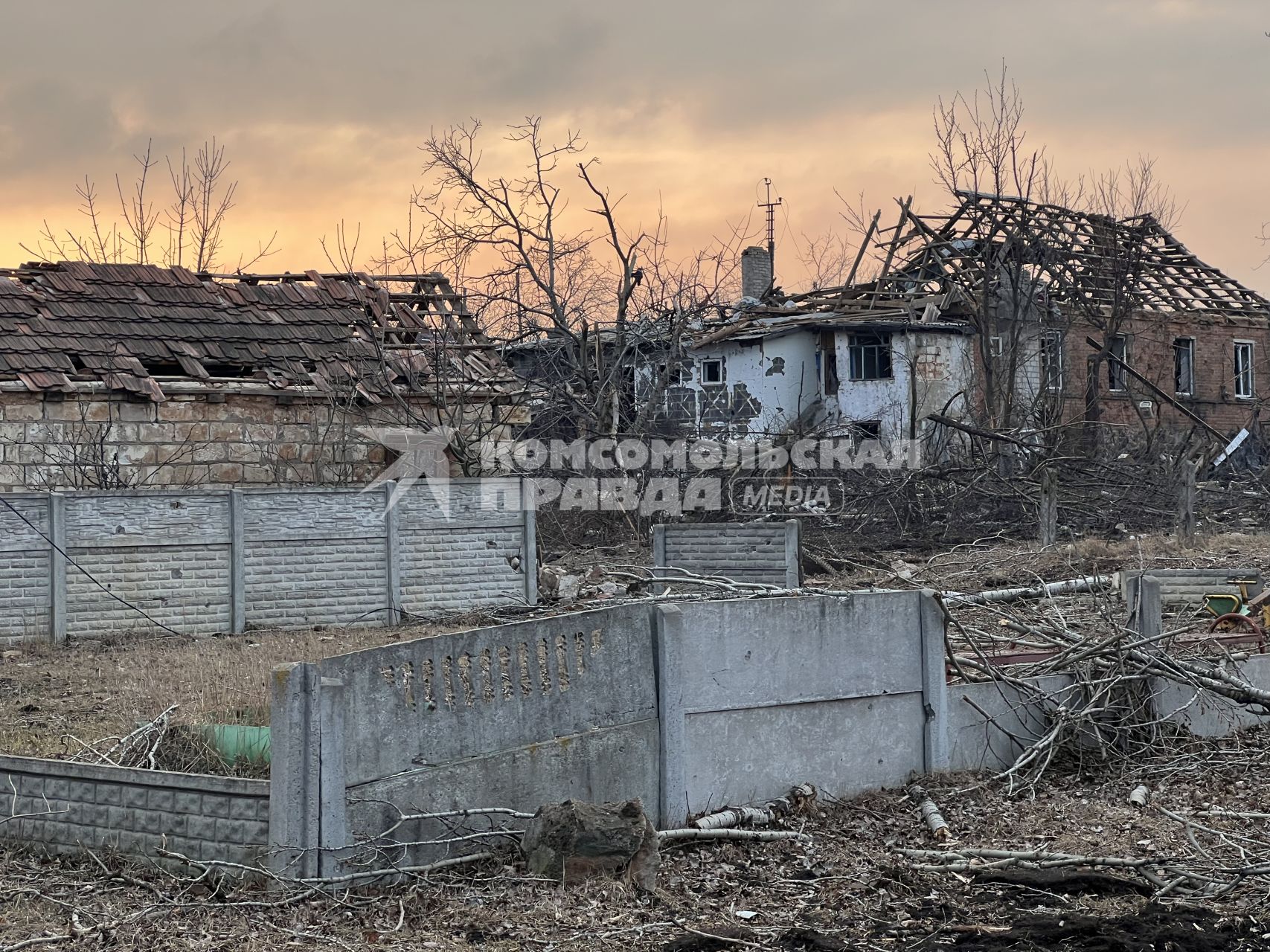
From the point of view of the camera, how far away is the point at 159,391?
1642 centimetres

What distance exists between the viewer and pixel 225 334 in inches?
707

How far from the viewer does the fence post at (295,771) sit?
17.1ft

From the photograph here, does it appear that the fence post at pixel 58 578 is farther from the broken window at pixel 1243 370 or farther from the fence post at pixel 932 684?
the broken window at pixel 1243 370

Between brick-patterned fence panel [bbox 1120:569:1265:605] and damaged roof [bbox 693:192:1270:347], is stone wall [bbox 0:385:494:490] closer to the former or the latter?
brick-patterned fence panel [bbox 1120:569:1265:605]

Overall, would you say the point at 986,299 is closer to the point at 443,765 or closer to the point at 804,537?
the point at 804,537

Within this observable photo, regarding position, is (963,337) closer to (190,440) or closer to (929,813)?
(190,440)

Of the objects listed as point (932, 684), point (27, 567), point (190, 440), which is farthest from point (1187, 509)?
point (27, 567)

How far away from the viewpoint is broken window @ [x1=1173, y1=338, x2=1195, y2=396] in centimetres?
3456

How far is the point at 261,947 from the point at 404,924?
537 millimetres

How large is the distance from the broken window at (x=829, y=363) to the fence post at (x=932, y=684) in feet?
78.3

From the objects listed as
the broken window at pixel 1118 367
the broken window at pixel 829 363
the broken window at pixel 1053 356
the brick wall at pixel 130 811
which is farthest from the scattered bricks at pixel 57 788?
the broken window at pixel 1118 367

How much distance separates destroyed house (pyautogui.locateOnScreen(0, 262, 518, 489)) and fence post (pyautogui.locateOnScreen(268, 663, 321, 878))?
11.5 meters

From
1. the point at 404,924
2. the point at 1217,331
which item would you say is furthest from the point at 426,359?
the point at 1217,331

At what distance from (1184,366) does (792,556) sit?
25.1m
